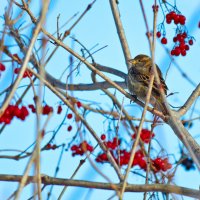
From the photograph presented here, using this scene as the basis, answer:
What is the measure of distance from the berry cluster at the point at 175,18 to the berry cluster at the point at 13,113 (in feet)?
5.68

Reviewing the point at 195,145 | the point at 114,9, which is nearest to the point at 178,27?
the point at 114,9

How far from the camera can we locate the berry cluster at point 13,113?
5.06 metres

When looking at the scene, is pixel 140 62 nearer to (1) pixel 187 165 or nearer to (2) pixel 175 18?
(2) pixel 175 18

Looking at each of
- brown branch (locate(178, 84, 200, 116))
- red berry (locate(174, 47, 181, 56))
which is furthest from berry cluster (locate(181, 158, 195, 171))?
red berry (locate(174, 47, 181, 56))

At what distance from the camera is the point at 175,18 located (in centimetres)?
596

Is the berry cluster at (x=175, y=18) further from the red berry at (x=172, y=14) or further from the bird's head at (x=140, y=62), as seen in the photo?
the bird's head at (x=140, y=62)

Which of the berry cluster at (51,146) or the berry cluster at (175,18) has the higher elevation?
the berry cluster at (175,18)

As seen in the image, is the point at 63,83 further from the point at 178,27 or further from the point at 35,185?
the point at 35,185

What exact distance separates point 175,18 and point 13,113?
191 centimetres

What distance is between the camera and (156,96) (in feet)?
19.8

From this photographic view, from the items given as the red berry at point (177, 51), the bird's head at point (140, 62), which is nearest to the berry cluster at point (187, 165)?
the red berry at point (177, 51)

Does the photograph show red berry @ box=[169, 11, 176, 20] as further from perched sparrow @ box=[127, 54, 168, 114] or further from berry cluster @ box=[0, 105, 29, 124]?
berry cluster @ box=[0, 105, 29, 124]

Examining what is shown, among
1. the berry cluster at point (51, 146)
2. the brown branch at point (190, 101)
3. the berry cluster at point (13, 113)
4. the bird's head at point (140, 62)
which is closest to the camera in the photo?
the berry cluster at point (13, 113)

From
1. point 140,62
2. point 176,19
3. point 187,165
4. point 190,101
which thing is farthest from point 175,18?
point 140,62
